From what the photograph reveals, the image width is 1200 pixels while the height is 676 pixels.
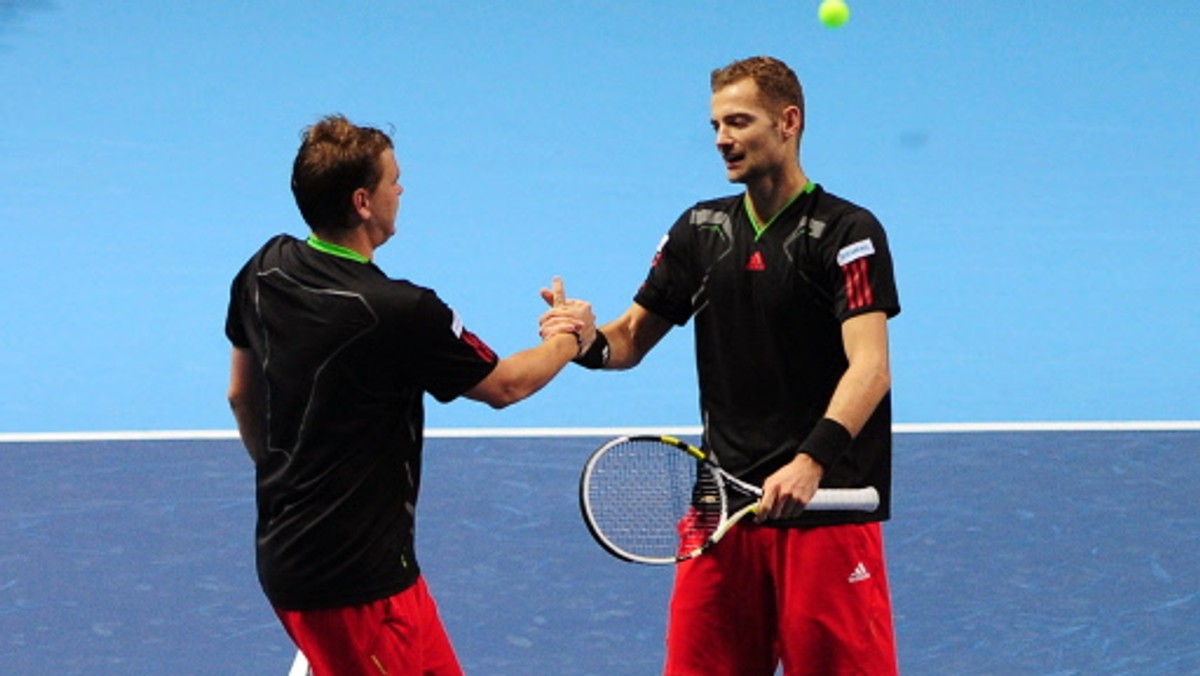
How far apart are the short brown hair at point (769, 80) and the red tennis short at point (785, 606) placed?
1044 millimetres

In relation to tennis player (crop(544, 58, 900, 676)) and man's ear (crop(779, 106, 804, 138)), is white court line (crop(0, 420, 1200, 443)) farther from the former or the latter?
man's ear (crop(779, 106, 804, 138))

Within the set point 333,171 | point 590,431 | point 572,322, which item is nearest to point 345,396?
point 333,171

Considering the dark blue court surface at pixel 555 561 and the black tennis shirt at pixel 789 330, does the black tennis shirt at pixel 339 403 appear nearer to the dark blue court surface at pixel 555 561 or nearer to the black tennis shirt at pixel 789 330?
the black tennis shirt at pixel 789 330

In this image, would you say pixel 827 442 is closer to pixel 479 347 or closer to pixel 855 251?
pixel 855 251

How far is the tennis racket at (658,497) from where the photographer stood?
178 inches

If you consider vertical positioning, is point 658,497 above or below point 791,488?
below

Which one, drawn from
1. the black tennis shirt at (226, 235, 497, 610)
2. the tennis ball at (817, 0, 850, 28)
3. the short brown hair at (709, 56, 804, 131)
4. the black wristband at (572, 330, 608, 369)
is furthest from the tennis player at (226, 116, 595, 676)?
the tennis ball at (817, 0, 850, 28)

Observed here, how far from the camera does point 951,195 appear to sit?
12.1 metres

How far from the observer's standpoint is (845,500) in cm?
433

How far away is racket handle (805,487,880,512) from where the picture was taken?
4.29 m

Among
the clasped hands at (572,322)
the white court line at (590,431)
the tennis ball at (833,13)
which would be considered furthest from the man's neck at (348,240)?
the tennis ball at (833,13)

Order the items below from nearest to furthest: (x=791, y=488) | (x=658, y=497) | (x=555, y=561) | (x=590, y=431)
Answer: (x=791, y=488) → (x=658, y=497) → (x=555, y=561) → (x=590, y=431)

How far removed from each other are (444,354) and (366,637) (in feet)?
2.15

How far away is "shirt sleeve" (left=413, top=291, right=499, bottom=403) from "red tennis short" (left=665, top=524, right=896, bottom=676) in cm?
84
